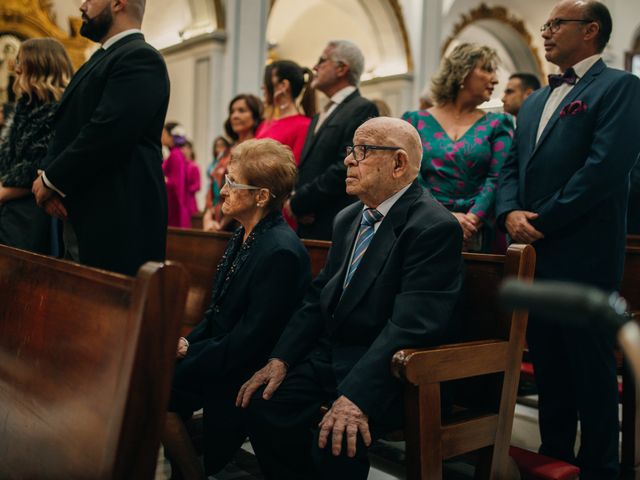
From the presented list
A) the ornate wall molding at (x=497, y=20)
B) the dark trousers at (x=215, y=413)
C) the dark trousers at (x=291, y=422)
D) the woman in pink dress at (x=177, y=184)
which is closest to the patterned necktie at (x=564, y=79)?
the dark trousers at (x=291, y=422)

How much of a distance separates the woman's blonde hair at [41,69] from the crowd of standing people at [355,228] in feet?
0.06

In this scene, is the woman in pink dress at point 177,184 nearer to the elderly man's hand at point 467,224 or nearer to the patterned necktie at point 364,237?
the elderly man's hand at point 467,224

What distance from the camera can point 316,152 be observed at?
3725mm

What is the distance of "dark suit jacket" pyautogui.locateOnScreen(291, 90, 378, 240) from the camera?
11.7 feet

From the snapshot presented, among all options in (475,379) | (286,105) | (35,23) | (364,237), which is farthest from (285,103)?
(35,23)

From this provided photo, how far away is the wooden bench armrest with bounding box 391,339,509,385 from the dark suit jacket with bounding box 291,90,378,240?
151 centimetres

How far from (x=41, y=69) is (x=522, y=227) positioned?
2.27 metres

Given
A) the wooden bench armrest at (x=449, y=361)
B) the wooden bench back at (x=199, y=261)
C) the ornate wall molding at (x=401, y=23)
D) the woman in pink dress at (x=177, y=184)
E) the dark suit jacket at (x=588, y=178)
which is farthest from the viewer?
the ornate wall molding at (x=401, y=23)

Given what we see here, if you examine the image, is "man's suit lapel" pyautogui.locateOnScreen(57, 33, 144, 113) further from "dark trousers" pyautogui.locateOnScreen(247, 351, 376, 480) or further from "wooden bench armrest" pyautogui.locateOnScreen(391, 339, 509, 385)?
"wooden bench armrest" pyautogui.locateOnScreen(391, 339, 509, 385)

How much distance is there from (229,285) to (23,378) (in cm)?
101

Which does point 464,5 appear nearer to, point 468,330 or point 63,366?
point 468,330

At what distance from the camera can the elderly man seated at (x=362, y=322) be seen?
81.0 inches

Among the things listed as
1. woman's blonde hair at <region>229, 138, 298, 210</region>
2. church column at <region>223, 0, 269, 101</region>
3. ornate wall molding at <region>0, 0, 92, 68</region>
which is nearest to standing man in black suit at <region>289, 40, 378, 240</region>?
woman's blonde hair at <region>229, 138, 298, 210</region>

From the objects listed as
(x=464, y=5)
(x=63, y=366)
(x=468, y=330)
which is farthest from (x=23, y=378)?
(x=464, y=5)
